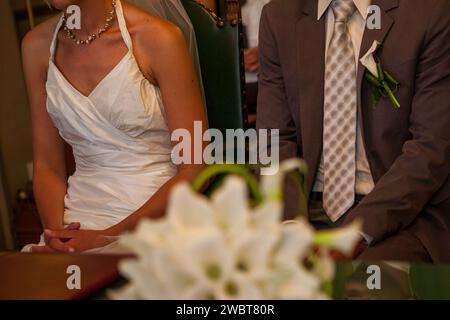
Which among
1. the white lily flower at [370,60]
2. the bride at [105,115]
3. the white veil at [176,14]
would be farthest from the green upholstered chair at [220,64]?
the white lily flower at [370,60]

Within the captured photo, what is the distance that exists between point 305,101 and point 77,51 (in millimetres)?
503

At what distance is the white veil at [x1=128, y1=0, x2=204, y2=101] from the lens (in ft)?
4.58

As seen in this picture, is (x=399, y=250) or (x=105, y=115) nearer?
(x=399, y=250)

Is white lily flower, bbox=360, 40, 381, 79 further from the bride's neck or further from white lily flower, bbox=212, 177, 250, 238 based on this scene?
white lily flower, bbox=212, 177, 250, 238

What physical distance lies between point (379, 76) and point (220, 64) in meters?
0.37

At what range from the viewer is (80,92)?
1.41 m

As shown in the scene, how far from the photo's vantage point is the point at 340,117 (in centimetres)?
133

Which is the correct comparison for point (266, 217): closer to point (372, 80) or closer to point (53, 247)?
point (372, 80)

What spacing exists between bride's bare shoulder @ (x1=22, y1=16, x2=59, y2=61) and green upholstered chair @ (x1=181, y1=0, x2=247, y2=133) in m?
0.30

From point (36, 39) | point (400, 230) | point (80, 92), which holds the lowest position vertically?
point (400, 230)

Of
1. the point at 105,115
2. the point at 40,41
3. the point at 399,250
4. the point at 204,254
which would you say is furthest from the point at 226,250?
the point at 40,41
